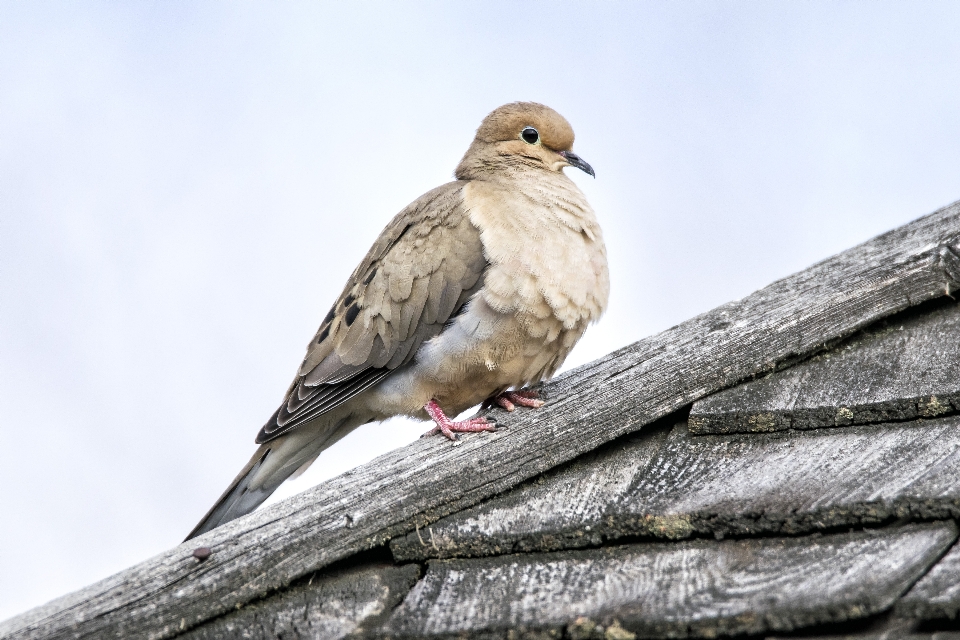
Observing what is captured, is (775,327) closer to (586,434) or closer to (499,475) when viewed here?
(586,434)

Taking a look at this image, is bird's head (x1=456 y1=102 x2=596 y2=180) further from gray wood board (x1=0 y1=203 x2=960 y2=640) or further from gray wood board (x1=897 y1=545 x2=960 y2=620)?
gray wood board (x1=897 y1=545 x2=960 y2=620)

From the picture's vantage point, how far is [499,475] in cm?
249

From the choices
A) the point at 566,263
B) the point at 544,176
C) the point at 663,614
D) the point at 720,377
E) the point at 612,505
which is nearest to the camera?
the point at 663,614

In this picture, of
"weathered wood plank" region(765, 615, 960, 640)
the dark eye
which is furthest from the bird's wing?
"weathered wood plank" region(765, 615, 960, 640)

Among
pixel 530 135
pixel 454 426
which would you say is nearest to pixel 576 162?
pixel 530 135

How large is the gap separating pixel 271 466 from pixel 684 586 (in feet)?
7.86

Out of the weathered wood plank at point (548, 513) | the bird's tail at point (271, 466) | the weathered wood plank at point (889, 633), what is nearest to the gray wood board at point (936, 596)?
the weathered wood plank at point (889, 633)

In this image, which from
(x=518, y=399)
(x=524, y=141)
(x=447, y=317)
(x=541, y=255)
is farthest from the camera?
(x=524, y=141)

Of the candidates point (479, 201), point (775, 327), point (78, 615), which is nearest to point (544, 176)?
point (479, 201)

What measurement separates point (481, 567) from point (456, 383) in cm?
158

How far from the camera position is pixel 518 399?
11.1 ft

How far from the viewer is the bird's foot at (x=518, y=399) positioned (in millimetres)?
3082

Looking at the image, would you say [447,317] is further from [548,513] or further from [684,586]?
[684,586]

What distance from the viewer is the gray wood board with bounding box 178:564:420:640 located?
201 centimetres
